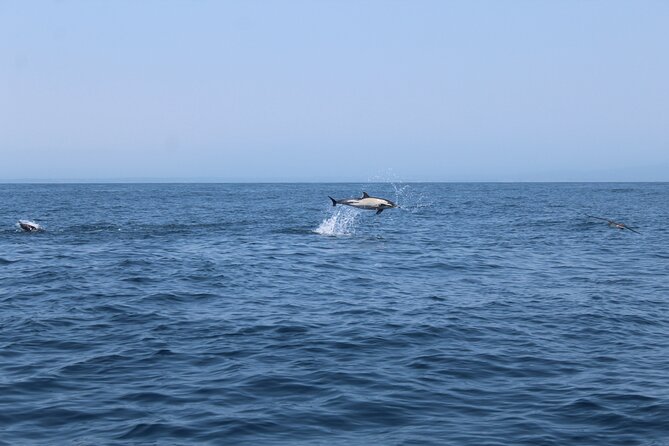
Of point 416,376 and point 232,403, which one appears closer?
point 232,403

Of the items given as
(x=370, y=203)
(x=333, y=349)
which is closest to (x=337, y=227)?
(x=370, y=203)

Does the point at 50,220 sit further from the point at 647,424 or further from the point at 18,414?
the point at 647,424

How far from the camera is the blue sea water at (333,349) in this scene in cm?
1003

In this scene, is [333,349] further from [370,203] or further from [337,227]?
[337,227]

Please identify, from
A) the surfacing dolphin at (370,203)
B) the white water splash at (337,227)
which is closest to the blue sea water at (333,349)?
the surfacing dolphin at (370,203)

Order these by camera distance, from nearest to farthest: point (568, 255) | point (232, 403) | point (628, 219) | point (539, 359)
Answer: point (232, 403) < point (539, 359) < point (568, 255) < point (628, 219)

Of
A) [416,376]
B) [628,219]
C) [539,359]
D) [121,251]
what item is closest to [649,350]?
[539,359]

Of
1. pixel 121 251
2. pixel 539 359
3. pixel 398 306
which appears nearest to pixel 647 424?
pixel 539 359

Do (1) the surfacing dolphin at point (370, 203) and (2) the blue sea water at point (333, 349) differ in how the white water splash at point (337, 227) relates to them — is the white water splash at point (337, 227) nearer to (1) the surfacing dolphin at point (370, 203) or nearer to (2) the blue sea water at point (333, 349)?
(1) the surfacing dolphin at point (370, 203)

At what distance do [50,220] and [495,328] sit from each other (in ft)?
132

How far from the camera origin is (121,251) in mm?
30406

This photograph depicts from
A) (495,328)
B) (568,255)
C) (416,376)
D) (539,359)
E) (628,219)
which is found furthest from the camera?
(628,219)

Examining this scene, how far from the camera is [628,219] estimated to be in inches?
2037

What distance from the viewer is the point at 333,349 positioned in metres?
14.0
